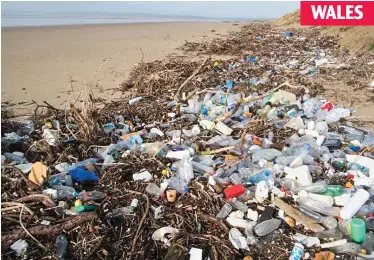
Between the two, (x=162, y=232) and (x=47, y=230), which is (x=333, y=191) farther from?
(x=47, y=230)

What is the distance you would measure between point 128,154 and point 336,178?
185cm

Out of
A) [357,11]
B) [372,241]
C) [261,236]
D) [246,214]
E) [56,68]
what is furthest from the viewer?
[357,11]

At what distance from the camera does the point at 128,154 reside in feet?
9.82

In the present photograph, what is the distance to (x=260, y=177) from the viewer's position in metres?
2.60

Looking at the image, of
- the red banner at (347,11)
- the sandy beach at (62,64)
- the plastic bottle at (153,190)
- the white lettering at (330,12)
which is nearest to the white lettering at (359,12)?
the red banner at (347,11)

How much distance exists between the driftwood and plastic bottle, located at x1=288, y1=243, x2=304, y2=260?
128 centimetres

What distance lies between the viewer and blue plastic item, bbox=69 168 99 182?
102 inches

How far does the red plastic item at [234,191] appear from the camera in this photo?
7.86 ft

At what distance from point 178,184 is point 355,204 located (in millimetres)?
1299

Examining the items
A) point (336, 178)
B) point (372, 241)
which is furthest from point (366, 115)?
point (372, 241)

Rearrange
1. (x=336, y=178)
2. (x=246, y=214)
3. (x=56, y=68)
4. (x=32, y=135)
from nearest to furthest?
(x=246, y=214) → (x=336, y=178) → (x=32, y=135) → (x=56, y=68)

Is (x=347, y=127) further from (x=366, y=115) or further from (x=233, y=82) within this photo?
(x=233, y=82)

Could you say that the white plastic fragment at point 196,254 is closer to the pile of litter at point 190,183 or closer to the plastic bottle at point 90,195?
the pile of litter at point 190,183

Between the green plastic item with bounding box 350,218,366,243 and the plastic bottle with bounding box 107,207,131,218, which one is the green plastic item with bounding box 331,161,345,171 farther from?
the plastic bottle with bounding box 107,207,131,218
